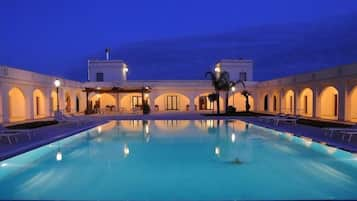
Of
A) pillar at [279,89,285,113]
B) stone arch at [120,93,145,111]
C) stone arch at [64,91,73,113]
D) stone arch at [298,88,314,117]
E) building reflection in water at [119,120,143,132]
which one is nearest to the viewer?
building reflection in water at [119,120,143,132]

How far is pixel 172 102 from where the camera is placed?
111 feet

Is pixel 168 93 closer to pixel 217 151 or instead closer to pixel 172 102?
pixel 172 102

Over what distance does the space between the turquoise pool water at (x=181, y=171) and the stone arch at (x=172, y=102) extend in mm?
21491

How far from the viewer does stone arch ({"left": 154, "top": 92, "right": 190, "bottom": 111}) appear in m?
33.6

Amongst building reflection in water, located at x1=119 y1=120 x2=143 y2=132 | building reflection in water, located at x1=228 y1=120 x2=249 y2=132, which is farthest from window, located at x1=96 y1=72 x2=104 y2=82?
building reflection in water, located at x1=228 y1=120 x2=249 y2=132

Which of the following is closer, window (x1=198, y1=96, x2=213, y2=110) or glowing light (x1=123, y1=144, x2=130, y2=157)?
glowing light (x1=123, y1=144, x2=130, y2=157)

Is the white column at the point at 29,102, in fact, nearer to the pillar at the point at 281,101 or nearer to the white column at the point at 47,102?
the white column at the point at 47,102

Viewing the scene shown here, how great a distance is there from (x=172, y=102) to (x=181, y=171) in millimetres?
26280

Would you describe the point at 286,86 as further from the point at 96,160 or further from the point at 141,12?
the point at 96,160

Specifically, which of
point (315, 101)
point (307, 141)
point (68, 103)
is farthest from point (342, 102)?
point (68, 103)

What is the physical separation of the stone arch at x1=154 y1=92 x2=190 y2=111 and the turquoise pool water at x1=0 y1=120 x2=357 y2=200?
21.5 meters

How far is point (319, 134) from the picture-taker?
12.0 m

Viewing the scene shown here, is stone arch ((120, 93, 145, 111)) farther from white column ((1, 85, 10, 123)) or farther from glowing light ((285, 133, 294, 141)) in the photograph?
glowing light ((285, 133, 294, 141))

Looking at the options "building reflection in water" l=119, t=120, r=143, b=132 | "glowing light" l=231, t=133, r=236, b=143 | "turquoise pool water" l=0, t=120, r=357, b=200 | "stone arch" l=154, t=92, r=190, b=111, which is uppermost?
"stone arch" l=154, t=92, r=190, b=111
